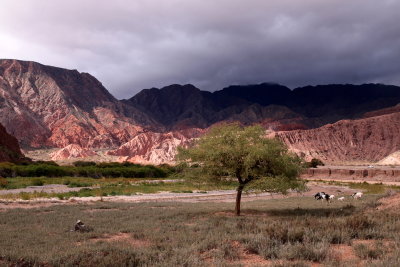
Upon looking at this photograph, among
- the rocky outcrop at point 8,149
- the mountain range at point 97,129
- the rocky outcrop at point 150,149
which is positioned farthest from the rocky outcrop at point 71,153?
the rocky outcrop at point 8,149

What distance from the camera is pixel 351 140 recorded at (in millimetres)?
141375

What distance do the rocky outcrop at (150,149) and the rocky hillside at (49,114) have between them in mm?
14368

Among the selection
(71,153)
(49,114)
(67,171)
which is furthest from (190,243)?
(49,114)

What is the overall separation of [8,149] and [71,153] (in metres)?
43.2

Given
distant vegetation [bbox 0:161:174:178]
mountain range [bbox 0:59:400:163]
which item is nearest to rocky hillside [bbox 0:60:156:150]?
mountain range [bbox 0:59:400:163]

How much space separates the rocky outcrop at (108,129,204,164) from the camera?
14475cm

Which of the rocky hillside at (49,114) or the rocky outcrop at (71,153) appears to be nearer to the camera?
the rocky outcrop at (71,153)

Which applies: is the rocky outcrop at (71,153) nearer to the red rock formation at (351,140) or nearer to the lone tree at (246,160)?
the red rock formation at (351,140)

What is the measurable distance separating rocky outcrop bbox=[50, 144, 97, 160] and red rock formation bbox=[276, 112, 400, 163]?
70.9 m

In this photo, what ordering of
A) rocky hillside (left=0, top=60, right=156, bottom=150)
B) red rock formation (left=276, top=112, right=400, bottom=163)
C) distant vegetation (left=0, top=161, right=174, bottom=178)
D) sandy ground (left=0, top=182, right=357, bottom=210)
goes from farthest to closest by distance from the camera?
rocky hillside (left=0, top=60, right=156, bottom=150), red rock formation (left=276, top=112, right=400, bottom=163), distant vegetation (left=0, top=161, right=174, bottom=178), sandy ground (left=0, top=182, right=357, bottom=210)

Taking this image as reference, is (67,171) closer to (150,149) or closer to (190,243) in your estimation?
(190,243)

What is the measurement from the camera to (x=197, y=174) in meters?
22.8

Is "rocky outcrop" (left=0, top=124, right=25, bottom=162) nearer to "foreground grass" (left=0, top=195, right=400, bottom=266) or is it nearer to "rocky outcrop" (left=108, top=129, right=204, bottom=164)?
"rocky outcrop" (left=108, top=129, right=204, bottom=164)

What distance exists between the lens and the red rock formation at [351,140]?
13288 cm
